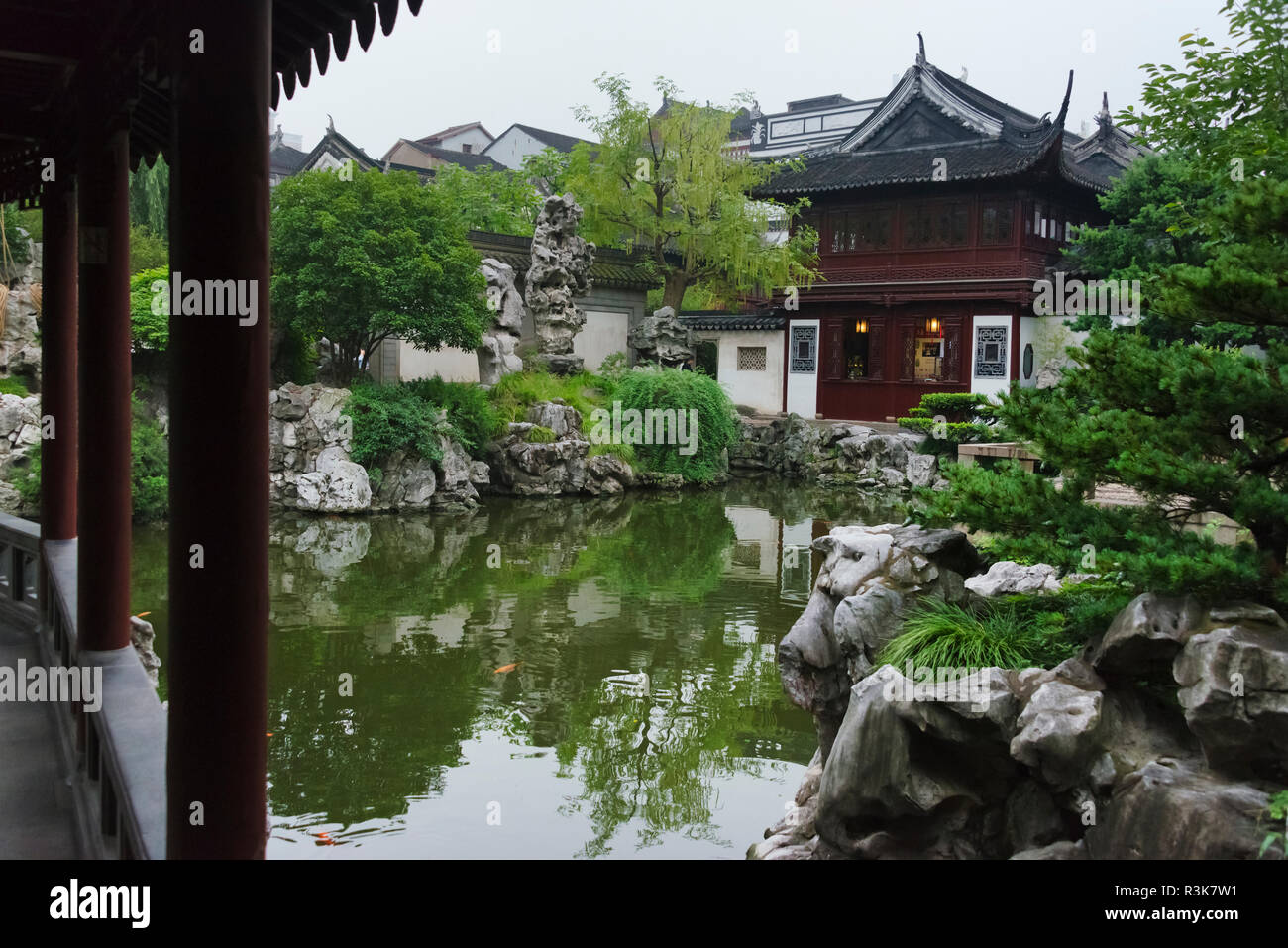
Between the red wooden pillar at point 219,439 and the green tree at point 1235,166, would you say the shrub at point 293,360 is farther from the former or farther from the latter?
the red wooden pillar at point 219,439

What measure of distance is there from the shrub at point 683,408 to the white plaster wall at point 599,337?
3757 millimetres

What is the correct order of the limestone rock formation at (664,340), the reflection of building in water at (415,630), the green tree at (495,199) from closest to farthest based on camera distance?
1. the reflection of building in water at (415,630)
2. the limestone rock formation at (664,340)
3. the green tree at (495,199)

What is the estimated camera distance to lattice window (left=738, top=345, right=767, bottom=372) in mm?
26672

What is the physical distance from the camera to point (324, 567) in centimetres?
1308

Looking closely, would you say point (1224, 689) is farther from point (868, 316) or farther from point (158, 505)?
point (868, 316)

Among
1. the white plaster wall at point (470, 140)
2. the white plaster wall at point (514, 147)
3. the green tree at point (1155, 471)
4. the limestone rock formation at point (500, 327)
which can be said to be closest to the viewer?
the green tree at point (1155, 471)

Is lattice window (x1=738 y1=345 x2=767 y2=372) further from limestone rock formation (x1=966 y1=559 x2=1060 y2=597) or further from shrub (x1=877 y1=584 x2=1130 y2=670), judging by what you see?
shrub (x1=877 y1=584 x2=1130 y2=670)

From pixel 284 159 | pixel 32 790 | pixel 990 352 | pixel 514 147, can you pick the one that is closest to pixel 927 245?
pixel 990 352

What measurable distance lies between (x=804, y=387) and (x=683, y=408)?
5529mm

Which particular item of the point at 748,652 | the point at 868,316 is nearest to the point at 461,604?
the point at 748,652

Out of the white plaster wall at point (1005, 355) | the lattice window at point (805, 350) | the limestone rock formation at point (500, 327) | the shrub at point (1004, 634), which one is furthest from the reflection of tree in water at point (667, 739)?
the lattice window at point (805, 350)

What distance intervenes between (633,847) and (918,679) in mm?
2095

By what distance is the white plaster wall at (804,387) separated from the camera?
83.8 feet
